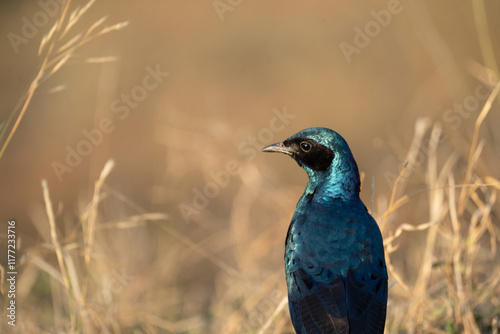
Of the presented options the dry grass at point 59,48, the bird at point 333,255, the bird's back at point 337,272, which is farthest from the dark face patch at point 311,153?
the dry grass at point 59,48

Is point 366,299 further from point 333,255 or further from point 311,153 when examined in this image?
point 311,153

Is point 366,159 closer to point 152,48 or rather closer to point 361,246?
point 152,48

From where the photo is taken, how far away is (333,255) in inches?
112

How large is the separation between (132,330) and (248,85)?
259 inches

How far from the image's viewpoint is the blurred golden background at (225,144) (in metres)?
4.20

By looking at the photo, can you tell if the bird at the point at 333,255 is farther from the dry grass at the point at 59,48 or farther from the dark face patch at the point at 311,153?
the dry grass at the point at 59,48

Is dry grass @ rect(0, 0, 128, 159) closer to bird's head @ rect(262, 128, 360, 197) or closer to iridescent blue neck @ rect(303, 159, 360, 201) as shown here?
bird's head @ rect(262, 128, 360, 197)

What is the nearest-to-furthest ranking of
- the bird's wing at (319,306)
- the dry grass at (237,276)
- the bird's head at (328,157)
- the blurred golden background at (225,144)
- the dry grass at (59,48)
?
the dry grass at (59,48)
the bird's wing at (319,306)
the bird's head at (328,157)
the dry grass at (237,276)
the blurred golden background at (225,144)

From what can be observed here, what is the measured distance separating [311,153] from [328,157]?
0.08 m

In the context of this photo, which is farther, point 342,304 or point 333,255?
point 333,255

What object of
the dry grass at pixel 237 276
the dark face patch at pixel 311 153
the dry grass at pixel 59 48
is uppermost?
the dry grass at pixel 59 48

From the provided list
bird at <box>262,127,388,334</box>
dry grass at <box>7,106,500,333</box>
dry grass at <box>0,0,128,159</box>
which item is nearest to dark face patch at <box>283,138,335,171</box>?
bird at <box>262,127,388,334</box>

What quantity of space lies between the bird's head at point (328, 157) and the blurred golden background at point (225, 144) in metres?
0.58

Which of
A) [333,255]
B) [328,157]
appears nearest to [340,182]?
[328,157]
